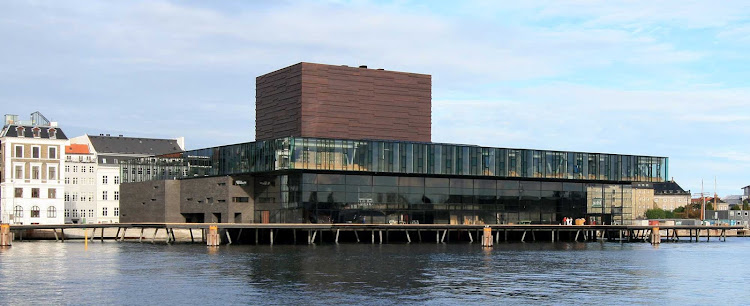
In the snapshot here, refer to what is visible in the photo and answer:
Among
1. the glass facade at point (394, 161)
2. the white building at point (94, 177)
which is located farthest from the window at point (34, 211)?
the white building at point (94, 177)

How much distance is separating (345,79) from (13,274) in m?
86.1

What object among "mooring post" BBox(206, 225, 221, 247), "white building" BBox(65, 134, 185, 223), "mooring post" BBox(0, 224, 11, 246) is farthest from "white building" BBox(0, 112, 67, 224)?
"mooring post" BBox(206, 225, 221, 247)

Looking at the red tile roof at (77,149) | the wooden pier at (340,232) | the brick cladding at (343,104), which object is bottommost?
the wooden pier at (340,232)

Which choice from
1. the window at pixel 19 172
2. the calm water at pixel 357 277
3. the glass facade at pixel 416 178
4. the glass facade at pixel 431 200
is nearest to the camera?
the calm water at pixel 357 277

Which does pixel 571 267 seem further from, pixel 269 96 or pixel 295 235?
pixel 269 96

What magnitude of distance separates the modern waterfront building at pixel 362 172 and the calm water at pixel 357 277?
20.7 m

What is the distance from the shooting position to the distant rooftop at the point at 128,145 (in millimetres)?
180500

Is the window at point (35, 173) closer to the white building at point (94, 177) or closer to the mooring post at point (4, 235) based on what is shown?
the white building at point (94, 177)

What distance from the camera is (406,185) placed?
128 metres

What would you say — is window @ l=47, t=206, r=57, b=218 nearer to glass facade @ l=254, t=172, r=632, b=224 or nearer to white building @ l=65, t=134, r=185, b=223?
white building @ l=65, t=134, r=185, b=223

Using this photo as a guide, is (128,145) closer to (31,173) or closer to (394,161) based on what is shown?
(31,173)

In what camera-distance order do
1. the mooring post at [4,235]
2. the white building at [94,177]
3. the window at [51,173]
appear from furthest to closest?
the white building at [94,177]
the window at [51,173]
the mooring post at [4,235]

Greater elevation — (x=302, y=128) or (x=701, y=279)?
(x=302, y=128)

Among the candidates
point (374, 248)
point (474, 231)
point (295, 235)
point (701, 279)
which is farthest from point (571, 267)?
point (474, 231)
